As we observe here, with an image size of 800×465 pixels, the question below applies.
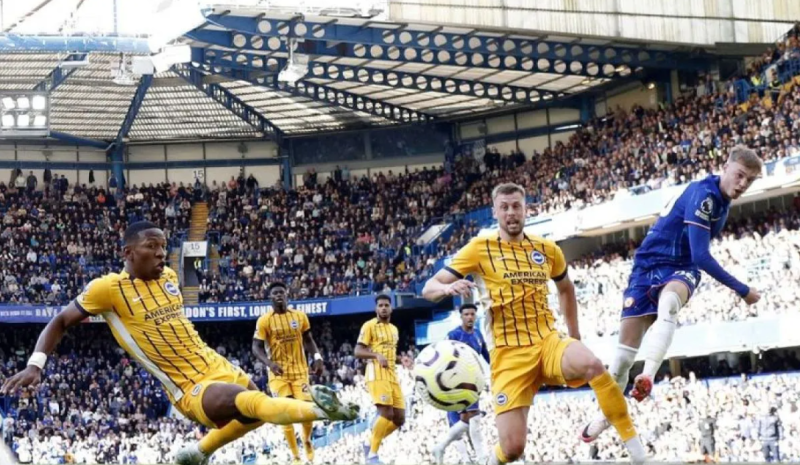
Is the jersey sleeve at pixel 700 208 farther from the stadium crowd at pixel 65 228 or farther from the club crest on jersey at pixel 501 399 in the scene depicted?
the stadium crowd at pixel 65 228

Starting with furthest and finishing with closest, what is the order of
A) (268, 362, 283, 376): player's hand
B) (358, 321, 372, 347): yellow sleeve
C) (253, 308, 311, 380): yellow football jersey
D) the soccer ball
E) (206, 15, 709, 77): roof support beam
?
(206, 15, 709, 77): roof support beam < (358, 321, 372, 347): yellow sleeve < (253, 308, 311, 380): yellow football jersey < (268, 362, 283, 376): player's hand < the soccer ball

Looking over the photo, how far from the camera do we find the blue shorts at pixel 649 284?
39.8 feet

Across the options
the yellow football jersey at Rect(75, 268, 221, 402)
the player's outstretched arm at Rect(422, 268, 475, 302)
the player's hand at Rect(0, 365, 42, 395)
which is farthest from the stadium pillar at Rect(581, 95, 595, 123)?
the player's hand at Rect(0, 365, 42, 395)

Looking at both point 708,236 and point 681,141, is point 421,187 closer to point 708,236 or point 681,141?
point 681,141

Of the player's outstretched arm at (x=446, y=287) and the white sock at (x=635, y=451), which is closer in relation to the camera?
the player's outstretched arm at (x=446, y=287)

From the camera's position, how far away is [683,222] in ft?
39.7

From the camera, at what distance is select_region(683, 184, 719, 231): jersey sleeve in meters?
11.8

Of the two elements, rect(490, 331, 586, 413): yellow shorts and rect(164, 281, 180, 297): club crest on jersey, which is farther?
rect(164, 281, 180, 297): club crest on jersey

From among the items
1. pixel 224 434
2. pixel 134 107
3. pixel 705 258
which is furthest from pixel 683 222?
pixel 134 107

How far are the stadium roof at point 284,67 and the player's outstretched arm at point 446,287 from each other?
3164 cm

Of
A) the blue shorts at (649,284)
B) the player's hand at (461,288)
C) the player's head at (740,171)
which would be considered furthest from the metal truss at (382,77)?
the player's hand at (461,288)

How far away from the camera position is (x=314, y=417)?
393 inches

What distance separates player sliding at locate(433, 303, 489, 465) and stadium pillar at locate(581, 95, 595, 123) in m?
35.3

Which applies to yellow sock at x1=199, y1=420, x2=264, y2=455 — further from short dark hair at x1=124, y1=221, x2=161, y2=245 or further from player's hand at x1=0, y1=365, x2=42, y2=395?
short dark hair at x1=124, y1=221, x2=161, y2=245
